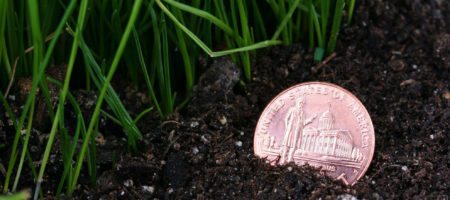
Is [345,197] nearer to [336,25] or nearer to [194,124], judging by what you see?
[194,124]

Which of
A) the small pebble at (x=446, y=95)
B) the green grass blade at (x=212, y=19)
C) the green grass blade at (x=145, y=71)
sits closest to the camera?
A: the green grass blade at (x=212, y=19)

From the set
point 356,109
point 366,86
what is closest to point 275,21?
point 366,86

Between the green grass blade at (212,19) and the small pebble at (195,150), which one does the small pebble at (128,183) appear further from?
the green grass blade at (212,19)

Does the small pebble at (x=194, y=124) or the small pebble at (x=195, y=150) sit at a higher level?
the small pebble at (x=194, y=124)

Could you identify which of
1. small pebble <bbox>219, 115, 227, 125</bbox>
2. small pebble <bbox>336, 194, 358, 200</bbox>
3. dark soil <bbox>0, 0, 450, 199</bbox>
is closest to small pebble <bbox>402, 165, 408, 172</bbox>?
dark soil <bbox>0, 0, 450, 199</bbox>

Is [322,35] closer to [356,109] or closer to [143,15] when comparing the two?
[356,109]

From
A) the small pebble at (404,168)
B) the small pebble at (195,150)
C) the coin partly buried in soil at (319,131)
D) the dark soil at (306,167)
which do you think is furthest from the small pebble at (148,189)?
the small pebble at (404,168)
